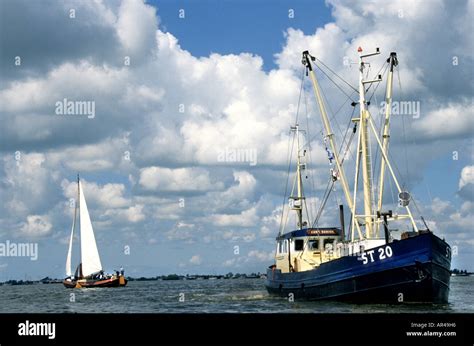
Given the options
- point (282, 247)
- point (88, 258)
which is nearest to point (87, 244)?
point (88, 258)

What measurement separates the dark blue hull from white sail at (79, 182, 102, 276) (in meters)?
81.6

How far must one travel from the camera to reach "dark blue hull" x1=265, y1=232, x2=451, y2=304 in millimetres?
45469

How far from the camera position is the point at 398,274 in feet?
153

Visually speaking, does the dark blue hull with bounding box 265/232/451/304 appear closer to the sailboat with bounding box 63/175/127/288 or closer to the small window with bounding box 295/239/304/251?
the small window with bounding box 295/239/304/251

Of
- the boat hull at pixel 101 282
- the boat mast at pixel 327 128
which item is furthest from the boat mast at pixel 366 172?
the boat hull at pixel 101 282

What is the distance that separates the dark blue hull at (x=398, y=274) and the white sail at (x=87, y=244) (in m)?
81.6

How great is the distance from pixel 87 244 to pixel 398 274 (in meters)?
90.8

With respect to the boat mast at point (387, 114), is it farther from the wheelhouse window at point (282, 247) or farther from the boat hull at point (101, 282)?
the boat hull at point (101, 282)

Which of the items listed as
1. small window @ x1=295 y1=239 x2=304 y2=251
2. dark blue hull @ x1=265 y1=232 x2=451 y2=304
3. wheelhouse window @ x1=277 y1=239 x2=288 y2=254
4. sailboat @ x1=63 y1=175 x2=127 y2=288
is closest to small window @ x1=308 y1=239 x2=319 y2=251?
small window @ x1=295 y1=239 x2=304 y2=251

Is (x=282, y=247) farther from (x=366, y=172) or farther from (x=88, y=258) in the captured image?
(x=88, y=258)

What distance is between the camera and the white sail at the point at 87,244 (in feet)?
419
